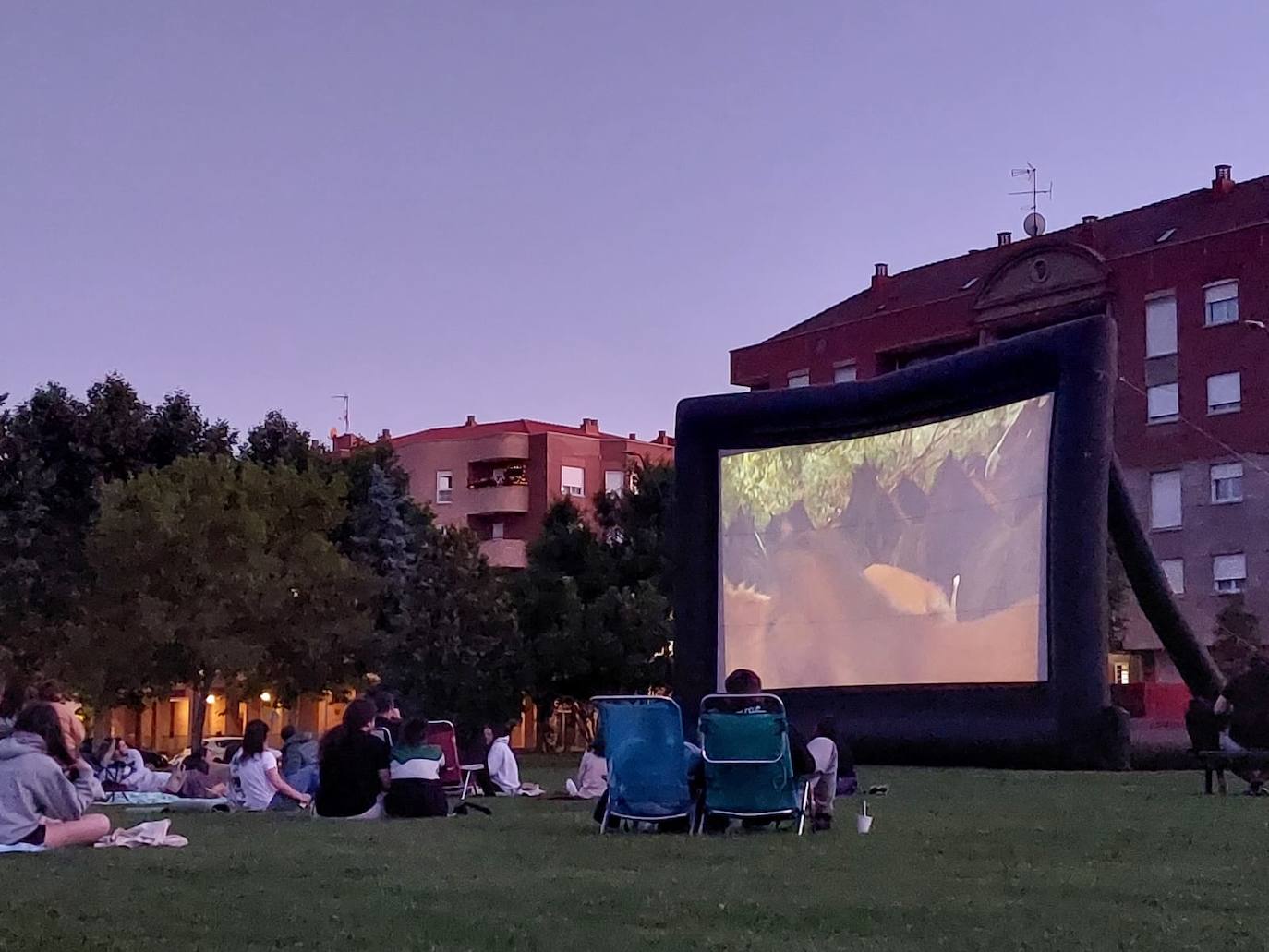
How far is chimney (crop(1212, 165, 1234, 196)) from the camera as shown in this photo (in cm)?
4388

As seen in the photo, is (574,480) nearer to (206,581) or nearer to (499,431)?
(499,431)

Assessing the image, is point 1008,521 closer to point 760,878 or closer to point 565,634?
point 760,878

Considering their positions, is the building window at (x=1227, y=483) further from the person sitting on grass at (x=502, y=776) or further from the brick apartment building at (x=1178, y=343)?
the person sitting on grass at (x=502, y=776)

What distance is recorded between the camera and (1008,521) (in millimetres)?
21281

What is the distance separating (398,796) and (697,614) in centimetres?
1241

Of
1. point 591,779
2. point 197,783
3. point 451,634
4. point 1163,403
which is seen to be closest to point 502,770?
Answer: point 591,779

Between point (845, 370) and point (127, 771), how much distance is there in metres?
31.1

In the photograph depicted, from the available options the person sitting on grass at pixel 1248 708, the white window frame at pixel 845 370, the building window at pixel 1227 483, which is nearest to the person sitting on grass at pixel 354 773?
the person sitting on grass at pixel 1248 708

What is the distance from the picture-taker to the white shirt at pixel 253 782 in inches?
577

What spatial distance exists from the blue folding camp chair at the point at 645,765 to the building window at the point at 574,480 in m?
54.8

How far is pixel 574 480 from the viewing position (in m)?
66.5

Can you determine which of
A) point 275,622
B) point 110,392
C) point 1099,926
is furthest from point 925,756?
point 110,392

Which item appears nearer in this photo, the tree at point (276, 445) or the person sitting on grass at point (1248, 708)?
the person sitting on grass at point (1248, 708)

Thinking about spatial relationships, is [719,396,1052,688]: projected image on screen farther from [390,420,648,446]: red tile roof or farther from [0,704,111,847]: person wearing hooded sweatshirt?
[390,420,648,446]: red tile roof
